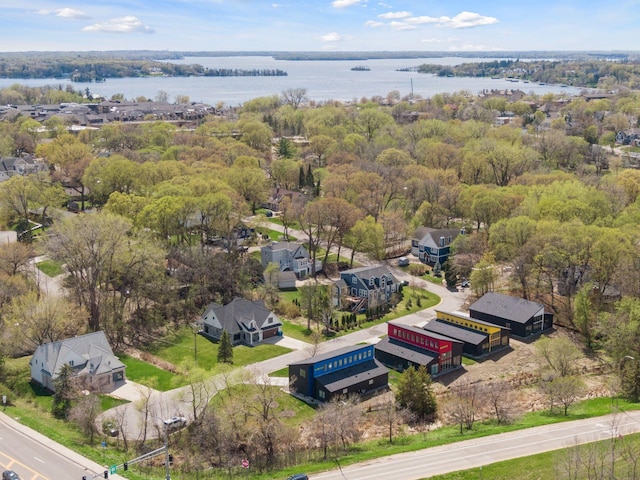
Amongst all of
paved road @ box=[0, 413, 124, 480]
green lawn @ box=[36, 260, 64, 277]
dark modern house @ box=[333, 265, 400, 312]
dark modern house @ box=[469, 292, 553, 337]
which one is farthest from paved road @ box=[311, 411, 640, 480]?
green lawn @ box=[36, 260, 64, 277]

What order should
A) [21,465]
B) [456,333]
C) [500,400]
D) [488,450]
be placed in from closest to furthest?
1. [21,465]
2. [488,450]
3. [500,400]
4. [456,333]

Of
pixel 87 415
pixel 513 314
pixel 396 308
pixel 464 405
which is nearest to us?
pixel 87 415

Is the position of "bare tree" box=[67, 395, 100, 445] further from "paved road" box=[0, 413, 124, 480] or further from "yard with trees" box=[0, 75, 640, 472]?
"yard with trees" box=[0, 75, 640, 472]

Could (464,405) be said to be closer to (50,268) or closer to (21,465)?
(21,465)

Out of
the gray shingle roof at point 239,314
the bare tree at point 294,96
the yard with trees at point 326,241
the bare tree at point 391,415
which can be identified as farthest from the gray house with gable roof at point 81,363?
the bare tree at point 294,96

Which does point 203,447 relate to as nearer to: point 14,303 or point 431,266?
point 14,303

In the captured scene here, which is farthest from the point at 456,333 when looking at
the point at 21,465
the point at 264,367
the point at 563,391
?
the point at 21,465
